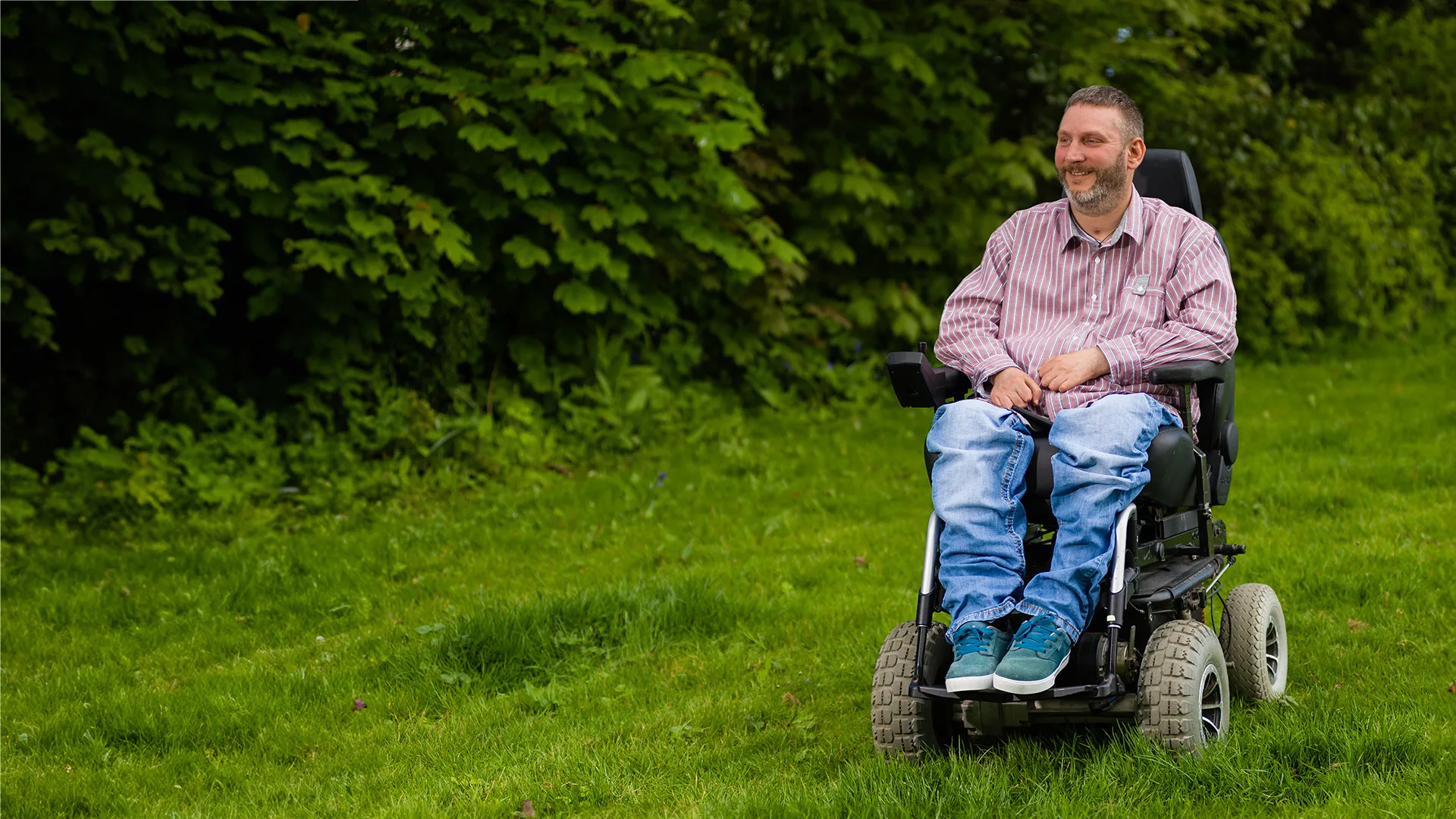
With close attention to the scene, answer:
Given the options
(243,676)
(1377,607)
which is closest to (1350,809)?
(1377,607)

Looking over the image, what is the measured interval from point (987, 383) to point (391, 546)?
3.11 metres

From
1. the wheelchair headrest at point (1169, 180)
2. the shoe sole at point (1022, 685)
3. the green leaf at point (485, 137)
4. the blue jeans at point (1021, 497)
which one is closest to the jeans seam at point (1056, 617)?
the blue jeans at point (1021, 497)

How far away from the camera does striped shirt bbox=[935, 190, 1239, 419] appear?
3.35 m

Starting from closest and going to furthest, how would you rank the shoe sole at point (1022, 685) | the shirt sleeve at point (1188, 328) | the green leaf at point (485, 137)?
the shoe sole at point (1022, 685) → the shirt sleeve at point (1188, 328) → the green leaf at point (485, 137)

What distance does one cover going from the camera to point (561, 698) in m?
3.98

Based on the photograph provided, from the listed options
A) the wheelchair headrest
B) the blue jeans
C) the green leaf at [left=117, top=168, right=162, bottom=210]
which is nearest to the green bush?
the green leaf at [left=117, top=168, right=162, bottom=210]

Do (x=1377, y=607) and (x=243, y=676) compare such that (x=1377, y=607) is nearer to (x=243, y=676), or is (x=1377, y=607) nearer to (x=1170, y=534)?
(x=1170, y=534)

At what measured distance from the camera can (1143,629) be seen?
3287 mm

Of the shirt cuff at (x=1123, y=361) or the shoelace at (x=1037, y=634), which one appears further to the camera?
the shirt cuff at (x=1123, y=361)

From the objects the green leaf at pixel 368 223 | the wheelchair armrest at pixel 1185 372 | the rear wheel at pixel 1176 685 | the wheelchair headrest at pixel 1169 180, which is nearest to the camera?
the rear wheel at pixel 1176 685

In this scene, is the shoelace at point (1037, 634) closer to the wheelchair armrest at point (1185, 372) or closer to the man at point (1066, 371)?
the man at point (1066, 371)

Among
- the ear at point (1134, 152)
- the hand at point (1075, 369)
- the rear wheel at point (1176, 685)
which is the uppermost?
the ear at point (1134, 152)

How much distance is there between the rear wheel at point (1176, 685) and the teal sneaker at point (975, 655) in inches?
12.5

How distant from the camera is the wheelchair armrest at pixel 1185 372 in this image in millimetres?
3180
